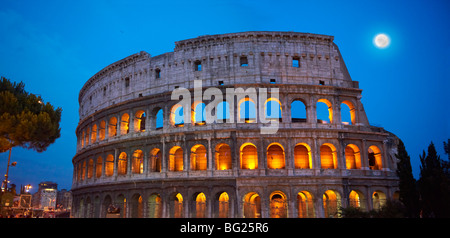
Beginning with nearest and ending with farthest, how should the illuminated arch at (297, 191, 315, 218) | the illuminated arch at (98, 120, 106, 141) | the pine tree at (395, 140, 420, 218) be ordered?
the pine tree at (395, 140, 420, 218), the illuminated arch at (297, 191, 315, 218), the illuminated arch at (98, 120, 106, 141)

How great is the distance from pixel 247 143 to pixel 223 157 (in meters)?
2.49

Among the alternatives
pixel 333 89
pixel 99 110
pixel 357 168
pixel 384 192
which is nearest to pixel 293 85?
pixel 333 89

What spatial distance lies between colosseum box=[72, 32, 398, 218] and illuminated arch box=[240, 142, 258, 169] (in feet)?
0.26

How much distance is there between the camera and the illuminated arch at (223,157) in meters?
26.3

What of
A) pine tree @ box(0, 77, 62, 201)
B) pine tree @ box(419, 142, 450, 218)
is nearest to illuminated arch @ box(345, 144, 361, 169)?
pine tree @ box(419, 142, 450, 218)

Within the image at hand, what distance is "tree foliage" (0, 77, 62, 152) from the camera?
64.3ft

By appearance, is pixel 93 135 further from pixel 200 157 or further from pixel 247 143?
pixel 247 143

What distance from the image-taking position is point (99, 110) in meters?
32.4

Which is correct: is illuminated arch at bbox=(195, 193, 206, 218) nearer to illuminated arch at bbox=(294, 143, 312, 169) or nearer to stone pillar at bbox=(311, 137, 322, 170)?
illuminated arch at bbox=(294, 143, 312, 169)

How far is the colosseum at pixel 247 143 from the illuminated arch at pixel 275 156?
0.08 m

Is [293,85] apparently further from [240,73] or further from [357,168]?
[357,168]
